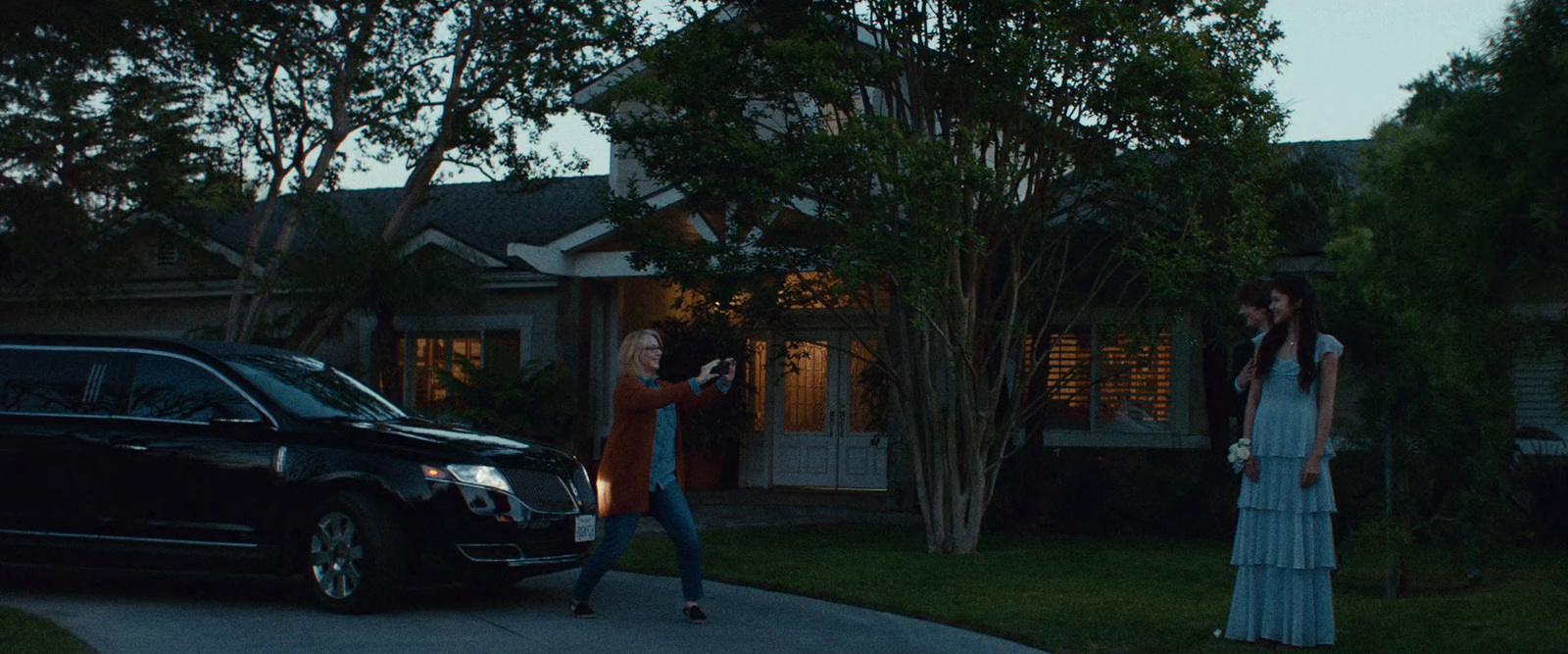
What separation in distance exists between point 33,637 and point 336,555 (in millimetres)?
1622

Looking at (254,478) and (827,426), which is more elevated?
(827,426)

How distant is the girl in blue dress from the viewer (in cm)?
726

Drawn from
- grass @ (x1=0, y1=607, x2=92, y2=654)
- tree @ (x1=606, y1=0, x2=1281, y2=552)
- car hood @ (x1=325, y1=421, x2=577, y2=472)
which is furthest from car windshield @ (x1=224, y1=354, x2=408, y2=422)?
tree @ (x1=606, y1=0, x2=1281, y2=552)

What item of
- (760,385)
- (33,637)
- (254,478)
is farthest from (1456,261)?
(760,385)

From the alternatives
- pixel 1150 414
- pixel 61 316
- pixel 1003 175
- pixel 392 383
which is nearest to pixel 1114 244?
pixel 1003 175

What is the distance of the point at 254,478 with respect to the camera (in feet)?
28.2

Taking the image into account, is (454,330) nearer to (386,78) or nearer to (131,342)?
(386,78)

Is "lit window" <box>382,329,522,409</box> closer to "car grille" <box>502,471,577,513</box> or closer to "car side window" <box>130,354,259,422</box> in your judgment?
"car side window" <box>130,354,259,422</box>

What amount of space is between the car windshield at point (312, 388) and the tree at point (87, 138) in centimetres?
815

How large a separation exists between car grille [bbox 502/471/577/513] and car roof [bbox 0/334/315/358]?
2.02 metres

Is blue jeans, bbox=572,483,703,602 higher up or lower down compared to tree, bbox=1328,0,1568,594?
lower down

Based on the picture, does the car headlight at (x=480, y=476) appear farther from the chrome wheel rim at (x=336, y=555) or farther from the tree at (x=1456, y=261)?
the tree at (x=1456, y=261)

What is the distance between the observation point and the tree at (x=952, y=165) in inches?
442

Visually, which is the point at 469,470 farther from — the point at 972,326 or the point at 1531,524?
the point at 1531,524
